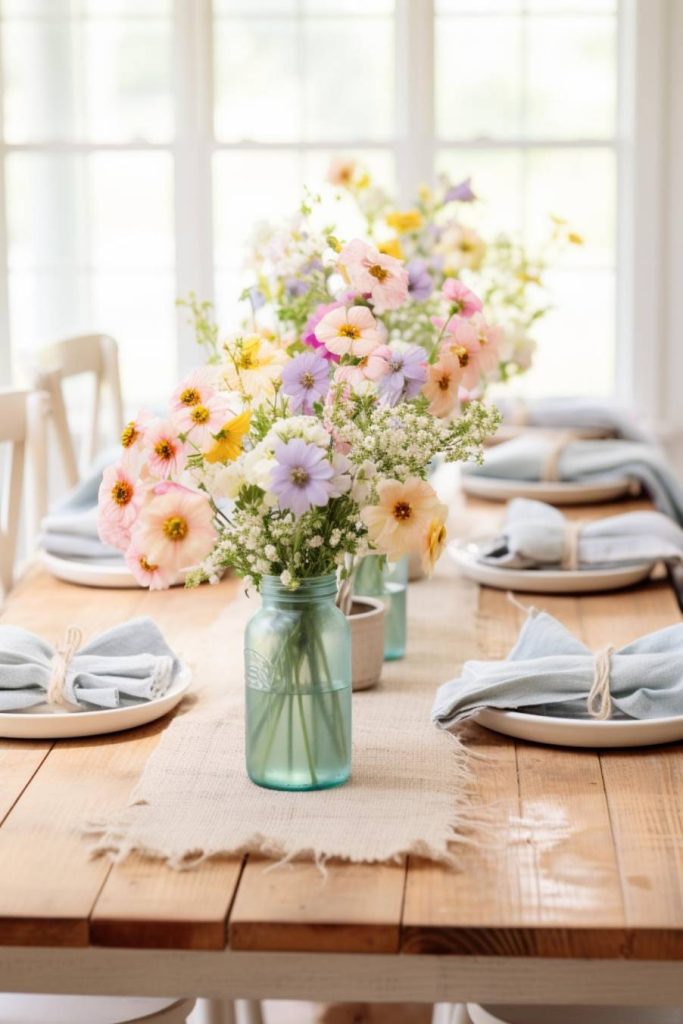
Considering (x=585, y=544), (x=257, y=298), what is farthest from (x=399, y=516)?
(x=585, y=544)

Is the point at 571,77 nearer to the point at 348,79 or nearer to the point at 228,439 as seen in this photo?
the point at 348,79

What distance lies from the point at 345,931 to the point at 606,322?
345 centimetres

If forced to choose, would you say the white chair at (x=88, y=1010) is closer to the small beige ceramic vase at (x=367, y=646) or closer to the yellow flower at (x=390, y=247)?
the small beige ceramic vase at (x=367, y=646)

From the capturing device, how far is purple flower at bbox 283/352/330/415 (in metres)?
1.30

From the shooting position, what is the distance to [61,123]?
14.2 ft

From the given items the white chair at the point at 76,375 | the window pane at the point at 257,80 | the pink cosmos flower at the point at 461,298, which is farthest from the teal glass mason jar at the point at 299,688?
the window pane at the point at 257,80

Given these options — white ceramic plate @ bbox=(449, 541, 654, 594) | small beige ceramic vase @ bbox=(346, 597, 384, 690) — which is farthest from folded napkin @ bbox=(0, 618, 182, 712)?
white ceramic plate @ bbox=(449, 541, 654, 594)

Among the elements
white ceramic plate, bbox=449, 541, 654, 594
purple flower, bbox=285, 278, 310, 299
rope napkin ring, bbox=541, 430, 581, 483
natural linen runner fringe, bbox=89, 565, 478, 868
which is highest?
purple flower, bbox=285, 278, 310, 299

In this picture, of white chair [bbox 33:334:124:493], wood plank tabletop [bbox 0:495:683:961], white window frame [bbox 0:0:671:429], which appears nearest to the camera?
wood plank tabletop [bbox 0:495:683:961]

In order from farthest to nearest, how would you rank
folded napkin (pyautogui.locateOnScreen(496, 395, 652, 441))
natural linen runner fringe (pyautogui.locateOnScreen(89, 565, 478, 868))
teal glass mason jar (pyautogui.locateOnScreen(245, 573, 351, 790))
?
folded napkin (pyautogui.locateOnScreen(496, 395, 652, 441)), teal glass mason jar (pyautogui.locateOnScreen(245, 573, 351, 790)), natural linen runner fringe (pyautogui.locateOnScreen(89, 565, 478, 868))

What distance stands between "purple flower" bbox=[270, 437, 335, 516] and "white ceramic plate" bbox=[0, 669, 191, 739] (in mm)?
419

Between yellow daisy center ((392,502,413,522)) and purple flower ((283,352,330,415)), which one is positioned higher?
purple flower ((283,352,330,415))

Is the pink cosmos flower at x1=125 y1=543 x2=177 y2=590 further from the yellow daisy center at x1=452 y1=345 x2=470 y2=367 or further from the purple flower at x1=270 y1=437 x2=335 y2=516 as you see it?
the yellow daisy center at x1=452 y1=345 x2=470 y2=367

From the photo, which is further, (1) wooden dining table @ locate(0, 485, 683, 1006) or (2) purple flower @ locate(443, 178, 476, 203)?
(2) purple flower @ locate(443, 178, 476, 203)
